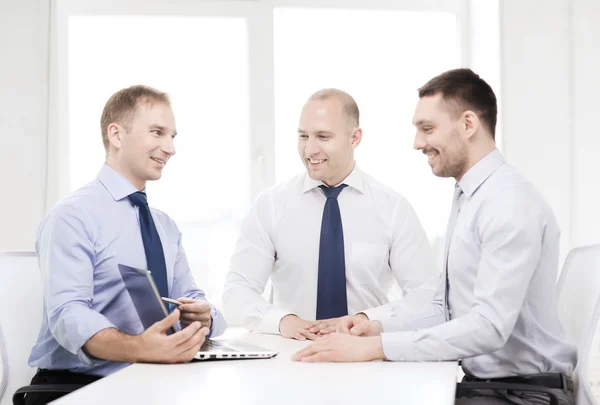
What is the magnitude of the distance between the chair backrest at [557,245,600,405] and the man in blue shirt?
1.06 meters

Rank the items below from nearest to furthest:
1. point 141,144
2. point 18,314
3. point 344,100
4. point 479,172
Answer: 1. point 479,172
2. point 18,314
3. point 141,144
4. point 344,100

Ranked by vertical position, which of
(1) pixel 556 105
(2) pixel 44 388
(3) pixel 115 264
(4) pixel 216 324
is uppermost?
(1) pixel 556 105

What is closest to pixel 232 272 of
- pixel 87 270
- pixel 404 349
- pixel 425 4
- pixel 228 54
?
pixel 87 270

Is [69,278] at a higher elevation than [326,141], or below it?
below

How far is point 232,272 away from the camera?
3.02 m

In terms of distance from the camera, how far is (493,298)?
1944mm

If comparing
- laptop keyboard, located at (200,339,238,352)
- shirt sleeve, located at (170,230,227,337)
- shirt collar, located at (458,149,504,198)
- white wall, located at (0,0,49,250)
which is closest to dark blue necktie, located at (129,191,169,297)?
shirt sleeve, located at (170,230,227,337)

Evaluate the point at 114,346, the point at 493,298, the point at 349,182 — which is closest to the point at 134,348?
the point at 114,346

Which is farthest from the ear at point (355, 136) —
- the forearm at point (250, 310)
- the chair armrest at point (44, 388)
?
the chair armrest at point (44, 388)

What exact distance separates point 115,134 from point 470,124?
1173 millimetres

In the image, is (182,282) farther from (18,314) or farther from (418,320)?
(418,320)

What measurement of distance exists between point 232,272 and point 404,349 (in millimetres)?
1193

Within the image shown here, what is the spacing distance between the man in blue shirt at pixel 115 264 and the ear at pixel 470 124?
961mm

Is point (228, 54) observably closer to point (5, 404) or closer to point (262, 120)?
point (262, 120)
